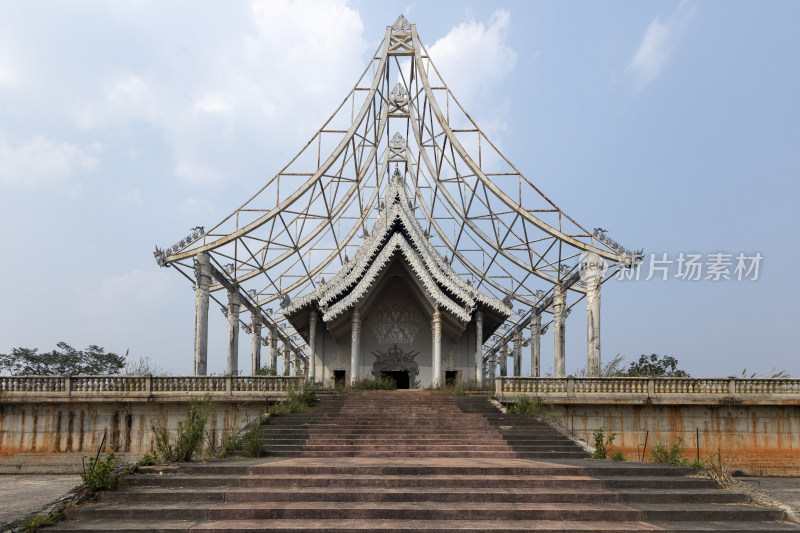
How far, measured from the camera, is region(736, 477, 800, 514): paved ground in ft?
43.9

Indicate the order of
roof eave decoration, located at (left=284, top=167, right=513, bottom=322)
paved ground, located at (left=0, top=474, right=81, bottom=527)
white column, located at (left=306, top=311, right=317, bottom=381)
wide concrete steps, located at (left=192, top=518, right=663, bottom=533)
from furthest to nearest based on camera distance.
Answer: white column, located at (left=306, top=311, right=317, bottom=381), roof eave decoration, located at (left=284, top=167, right=513, bottom=322), paved ground, located at (left=0, top=474, right=81, bottom=527), wide concrete steps, located at (left=192, top=518, right=663, bottom=533)

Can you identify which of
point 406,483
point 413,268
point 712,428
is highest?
point 413,268

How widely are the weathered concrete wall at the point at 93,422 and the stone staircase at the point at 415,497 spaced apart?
6.94 meters

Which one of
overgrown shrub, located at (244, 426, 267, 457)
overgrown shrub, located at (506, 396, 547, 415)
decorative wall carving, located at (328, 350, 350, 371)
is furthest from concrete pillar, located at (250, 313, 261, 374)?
overgrown shrub, located at (244, 426, 267, 457)

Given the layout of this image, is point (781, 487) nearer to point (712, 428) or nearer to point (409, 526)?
point (712, 428)

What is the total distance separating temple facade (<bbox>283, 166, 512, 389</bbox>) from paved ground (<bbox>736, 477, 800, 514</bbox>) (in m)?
10.9

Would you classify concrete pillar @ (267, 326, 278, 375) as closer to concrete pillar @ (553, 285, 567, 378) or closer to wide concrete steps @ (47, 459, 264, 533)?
concrete pillar @ (553, 285, 567, 378)

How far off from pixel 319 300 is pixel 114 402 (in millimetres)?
8813

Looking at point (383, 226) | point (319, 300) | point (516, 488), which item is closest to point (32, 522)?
point (516, 488)

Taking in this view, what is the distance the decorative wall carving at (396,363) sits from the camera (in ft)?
93.6

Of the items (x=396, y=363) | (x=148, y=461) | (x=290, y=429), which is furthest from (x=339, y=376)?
(x=148, y=461)

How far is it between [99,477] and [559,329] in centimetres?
2581

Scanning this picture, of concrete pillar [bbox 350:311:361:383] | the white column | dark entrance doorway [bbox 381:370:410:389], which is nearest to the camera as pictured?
concrete pillar [bbox 350:311:361:383]

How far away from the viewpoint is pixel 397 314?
2912 cm
